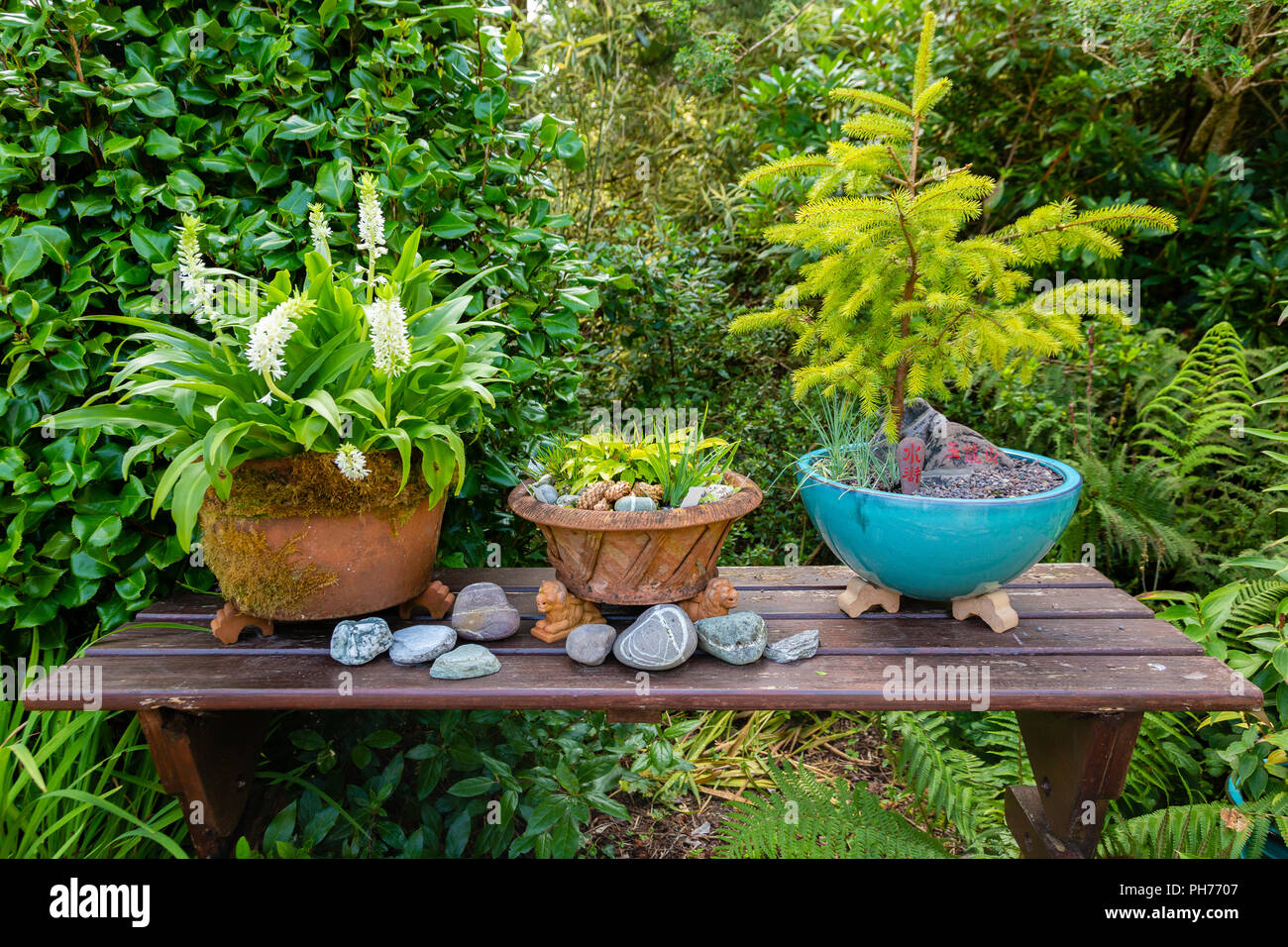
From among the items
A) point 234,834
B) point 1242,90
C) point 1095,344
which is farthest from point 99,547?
point 1242,90

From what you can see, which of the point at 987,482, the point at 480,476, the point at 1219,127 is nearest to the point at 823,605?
the point at 987,482

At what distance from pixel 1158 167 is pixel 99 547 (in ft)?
14.8

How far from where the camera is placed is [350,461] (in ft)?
4.89

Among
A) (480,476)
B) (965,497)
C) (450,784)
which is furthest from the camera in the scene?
(450,784)

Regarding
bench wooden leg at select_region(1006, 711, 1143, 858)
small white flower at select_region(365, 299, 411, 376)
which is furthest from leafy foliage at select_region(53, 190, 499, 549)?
bench wooden leg at select_region(1006, 711, 1143, 858)

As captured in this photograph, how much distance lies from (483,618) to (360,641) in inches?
10.1

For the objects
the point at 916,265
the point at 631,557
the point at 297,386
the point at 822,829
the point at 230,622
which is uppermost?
the point at 916,265

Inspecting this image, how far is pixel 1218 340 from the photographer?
311 cm

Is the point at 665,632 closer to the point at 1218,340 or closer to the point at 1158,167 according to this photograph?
the point at 1218,340

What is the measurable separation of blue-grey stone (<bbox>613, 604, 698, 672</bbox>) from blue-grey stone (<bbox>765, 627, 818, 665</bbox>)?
17 cm

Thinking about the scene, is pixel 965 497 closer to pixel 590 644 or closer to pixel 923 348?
pixel 923 348

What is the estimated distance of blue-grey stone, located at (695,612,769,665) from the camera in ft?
5.27

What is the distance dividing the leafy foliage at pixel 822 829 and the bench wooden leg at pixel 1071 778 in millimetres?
324

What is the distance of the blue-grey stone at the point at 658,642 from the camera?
1.56m
